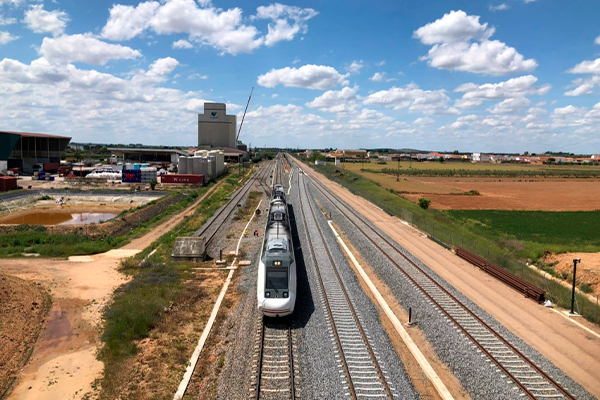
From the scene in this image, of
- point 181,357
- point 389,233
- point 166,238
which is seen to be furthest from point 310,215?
point 181,357

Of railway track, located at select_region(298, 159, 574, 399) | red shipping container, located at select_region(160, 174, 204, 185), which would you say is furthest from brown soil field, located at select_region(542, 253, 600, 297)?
red shipping container, located at select_region(160, 174, 204, 185)

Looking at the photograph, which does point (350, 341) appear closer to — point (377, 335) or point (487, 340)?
point (377, 335)

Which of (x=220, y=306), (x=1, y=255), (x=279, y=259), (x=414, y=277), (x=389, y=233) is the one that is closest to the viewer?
(x=279, y=259)

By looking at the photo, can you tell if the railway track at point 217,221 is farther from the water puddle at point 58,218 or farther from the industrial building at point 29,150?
the industrial building at point 29,150

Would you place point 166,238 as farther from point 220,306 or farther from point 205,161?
point 205,161

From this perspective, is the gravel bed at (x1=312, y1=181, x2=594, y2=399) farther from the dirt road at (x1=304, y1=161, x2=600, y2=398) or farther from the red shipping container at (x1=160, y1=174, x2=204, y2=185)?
the red shipping container at (x1=160, y1=174, x2=204, y2=185)
